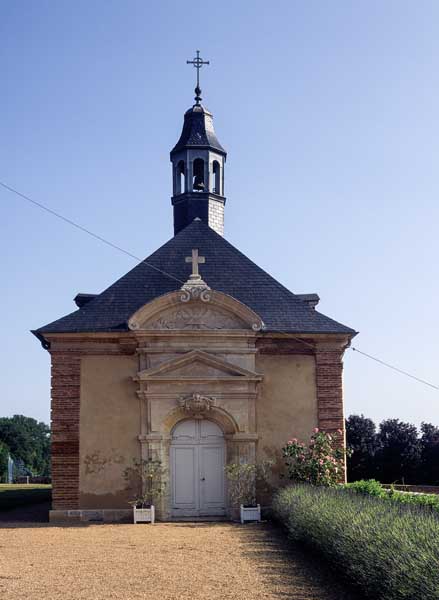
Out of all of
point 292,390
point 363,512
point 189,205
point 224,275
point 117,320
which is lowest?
point 363,512

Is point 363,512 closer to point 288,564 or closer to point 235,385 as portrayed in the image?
point 288,564

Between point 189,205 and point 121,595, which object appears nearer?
point 121,595

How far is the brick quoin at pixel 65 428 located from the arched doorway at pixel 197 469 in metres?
2.25

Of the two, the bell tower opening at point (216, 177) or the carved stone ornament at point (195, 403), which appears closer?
the carved stone ornament at point (195, 403)

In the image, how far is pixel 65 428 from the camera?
719 inches

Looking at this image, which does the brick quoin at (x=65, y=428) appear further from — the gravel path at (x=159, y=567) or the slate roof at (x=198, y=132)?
the slate roof at (x=198, y=132)

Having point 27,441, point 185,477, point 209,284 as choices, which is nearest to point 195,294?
point 209,284

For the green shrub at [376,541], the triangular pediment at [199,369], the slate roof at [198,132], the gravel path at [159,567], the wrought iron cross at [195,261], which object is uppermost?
the slate roof at [198,132]

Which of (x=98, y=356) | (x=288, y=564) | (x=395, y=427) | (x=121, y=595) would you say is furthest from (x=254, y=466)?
(x=395, y=427)

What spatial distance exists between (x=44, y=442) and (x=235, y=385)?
→ 279 feet

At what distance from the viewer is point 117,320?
18.9 metres

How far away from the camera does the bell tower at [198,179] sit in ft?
75.0

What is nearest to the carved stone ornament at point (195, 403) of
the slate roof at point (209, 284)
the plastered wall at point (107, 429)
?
the plastered wall at point (107, 429)

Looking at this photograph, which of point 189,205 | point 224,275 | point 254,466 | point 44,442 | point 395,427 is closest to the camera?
point 254,466
